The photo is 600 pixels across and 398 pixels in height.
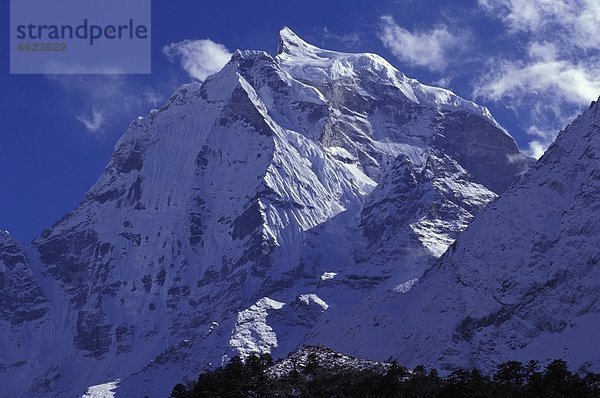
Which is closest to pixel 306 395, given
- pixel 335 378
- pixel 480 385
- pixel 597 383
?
pixel 335 378

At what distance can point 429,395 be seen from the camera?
6585 inches

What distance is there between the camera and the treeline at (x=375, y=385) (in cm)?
16825

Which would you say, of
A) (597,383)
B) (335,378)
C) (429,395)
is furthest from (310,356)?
(597,383)

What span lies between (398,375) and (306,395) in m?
12.5

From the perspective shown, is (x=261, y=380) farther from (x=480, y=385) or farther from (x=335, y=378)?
(x=480, y=385)

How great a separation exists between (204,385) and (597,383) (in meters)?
47.7

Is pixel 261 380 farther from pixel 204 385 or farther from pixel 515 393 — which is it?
pixel 515 393

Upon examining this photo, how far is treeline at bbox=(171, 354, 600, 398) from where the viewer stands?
16825 centimetres

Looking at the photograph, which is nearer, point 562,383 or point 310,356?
point 562,383

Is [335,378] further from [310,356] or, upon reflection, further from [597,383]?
[597,383]

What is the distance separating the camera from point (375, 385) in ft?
558

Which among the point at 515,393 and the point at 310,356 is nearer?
the point at 515,393

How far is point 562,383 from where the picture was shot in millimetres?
173875

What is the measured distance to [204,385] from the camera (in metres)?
177
